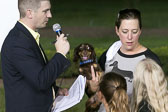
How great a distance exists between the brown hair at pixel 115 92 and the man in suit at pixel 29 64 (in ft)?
1.29

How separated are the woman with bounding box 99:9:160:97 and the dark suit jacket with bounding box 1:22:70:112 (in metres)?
0.69

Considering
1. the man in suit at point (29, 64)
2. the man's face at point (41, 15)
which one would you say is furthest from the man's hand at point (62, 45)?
the man's face at point (41, 15)

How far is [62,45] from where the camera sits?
11.5 feet

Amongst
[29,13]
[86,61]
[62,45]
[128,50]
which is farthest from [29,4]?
[128,50]

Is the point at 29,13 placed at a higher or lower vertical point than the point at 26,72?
higher

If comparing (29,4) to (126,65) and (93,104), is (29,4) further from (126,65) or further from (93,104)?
(93,104)

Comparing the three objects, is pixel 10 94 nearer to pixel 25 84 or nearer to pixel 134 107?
pixel 25 84

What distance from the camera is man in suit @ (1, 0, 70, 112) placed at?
3402 mm

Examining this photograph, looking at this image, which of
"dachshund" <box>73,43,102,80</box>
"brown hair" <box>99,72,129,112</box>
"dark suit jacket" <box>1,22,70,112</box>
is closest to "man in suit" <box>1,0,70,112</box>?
"dark suit jacket" <box>1,22,70,112</box>

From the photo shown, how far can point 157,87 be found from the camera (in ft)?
11.7

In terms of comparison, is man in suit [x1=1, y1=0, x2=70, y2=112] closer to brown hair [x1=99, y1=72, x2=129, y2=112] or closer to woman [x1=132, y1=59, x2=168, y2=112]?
brown hair [x1=99, y1=72, x2=129, y2=112]

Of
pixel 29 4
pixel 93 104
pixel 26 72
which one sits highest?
pixel 29 4

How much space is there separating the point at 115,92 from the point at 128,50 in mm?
560

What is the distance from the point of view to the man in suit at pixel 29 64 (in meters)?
3.40
